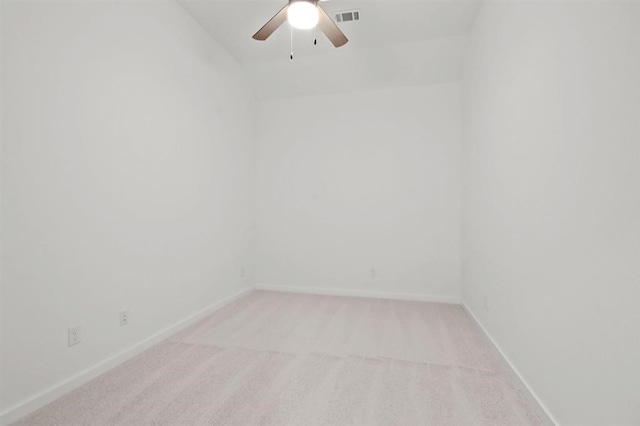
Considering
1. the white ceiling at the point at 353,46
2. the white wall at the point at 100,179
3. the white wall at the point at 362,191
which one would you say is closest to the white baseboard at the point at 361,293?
the white wall at the point at 362,191

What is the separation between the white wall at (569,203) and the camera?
1.00m

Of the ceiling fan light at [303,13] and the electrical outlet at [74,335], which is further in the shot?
the ceiling fan light at [303,13]

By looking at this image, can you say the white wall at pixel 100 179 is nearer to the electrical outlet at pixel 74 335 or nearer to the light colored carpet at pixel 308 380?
the electrical outlet at pixel 74 335

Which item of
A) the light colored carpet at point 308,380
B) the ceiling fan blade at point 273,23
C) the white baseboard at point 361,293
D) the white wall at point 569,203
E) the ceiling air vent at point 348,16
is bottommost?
the light colored carpet at point 308,380

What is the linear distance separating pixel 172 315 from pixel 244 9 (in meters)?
2.81

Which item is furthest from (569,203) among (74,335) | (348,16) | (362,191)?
(74,335)

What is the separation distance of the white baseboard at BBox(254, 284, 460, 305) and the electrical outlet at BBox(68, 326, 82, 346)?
2395 millimetres

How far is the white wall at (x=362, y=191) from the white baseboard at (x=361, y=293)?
0.04 metres

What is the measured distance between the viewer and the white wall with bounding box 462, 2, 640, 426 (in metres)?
1.00

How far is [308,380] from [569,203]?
1707 millimetres

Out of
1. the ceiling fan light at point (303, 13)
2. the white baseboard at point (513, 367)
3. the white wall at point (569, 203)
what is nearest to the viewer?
the white wall at point (569, 203)

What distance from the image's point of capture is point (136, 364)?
2109 millimetres

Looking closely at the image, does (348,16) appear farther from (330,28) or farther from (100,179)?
(100,179)

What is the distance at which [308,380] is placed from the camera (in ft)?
6.23
